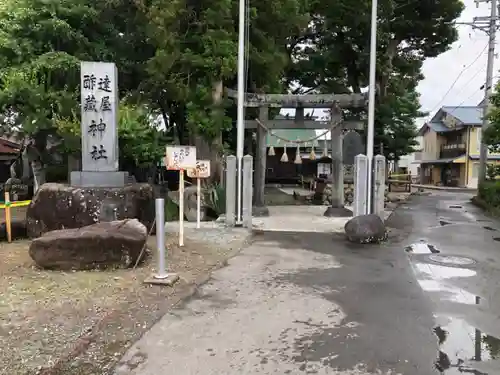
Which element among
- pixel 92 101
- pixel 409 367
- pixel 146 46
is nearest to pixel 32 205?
pixel 92 101

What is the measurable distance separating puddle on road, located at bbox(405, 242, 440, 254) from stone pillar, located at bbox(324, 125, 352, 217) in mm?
4171

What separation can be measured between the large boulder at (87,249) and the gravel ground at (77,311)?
199 mm

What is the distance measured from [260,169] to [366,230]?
243 inches

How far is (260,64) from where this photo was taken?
14.3 meters

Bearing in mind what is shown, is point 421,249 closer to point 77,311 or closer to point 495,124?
point 77,311

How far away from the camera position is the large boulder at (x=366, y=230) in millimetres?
9516

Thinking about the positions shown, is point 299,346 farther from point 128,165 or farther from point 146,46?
point 146,46

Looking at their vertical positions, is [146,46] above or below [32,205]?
above

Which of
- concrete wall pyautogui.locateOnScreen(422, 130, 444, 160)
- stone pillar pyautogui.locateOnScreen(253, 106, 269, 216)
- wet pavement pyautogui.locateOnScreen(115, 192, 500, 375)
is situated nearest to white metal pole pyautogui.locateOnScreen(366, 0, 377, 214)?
wet pavement pyautogui.locateOnScreen(115, 192, 500, 375)

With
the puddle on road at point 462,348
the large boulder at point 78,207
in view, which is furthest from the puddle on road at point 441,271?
the large boulder at point 78,207

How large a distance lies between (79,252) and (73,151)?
8.03 m

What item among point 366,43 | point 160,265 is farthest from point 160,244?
point 366,43

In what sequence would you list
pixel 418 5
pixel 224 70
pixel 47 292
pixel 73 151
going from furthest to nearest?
pixel 418 5 → pixel 73 151 → pixel 224 70 → pixel 47 292

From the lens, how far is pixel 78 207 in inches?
327
